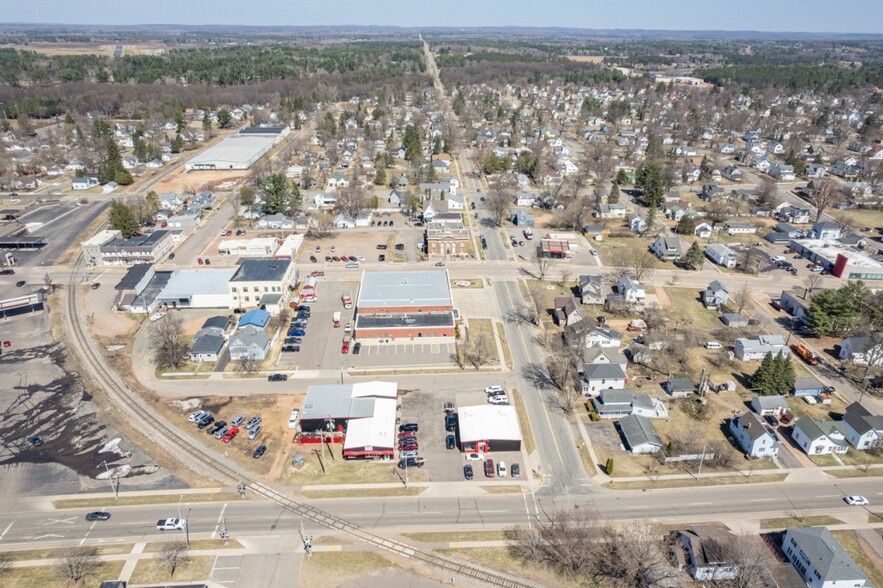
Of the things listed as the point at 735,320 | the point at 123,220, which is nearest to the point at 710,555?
the point at 735,320

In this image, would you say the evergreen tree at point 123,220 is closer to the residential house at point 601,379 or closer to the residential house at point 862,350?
the residential house at point 601,379

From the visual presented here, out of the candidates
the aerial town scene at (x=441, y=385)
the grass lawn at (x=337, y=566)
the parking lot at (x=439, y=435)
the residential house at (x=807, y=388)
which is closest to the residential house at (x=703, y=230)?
the aerial town scene at (x=441, y=385)

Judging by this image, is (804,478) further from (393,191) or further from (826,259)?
(393,191)

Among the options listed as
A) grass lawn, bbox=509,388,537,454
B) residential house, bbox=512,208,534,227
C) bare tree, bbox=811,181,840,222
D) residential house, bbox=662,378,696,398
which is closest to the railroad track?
grass lawn, bbox=509,388,537,454

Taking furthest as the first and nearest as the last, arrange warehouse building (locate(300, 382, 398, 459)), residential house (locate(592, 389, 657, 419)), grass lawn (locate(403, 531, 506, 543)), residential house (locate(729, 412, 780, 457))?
residential house (locate(592, 389, 657, 419)) < warehouse building (locate(300, 382, 398, 459)) < residential house (locate(729, 412, 780, 457)) < grass lawn (locate(403, 531, 506, 543))

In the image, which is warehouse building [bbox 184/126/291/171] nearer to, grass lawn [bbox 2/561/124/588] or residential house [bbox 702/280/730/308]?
residential house [bbox 702/280/730/308]

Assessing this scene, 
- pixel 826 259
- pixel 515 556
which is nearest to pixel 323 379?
pixel 515 556
